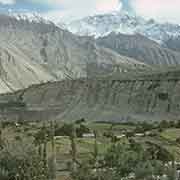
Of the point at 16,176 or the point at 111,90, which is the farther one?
the point at 111,90

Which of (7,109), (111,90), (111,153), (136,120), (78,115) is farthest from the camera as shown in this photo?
(7,109)

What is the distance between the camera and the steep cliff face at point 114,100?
118375 millimetres

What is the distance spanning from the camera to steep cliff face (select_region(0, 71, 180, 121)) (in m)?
118

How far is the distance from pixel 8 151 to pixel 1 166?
1.24m

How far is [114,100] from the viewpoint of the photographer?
127 meters

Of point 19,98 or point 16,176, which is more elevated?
point 19,98

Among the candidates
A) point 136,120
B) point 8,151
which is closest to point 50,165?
point 8,151

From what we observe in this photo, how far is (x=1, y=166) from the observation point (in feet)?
117

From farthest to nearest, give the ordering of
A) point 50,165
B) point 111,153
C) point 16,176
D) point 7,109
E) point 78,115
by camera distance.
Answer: point 7,109 → point 78,115 → point 111,153 → point 50,165 → point 16,176

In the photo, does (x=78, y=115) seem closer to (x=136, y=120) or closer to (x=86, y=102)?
(x=86, y=102)

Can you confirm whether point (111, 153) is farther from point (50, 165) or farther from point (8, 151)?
point (8, 151)

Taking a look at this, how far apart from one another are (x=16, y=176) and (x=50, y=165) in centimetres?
558

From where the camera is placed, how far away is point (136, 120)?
11244 cm

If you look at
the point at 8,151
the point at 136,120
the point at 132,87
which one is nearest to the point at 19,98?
the point at 132,87
